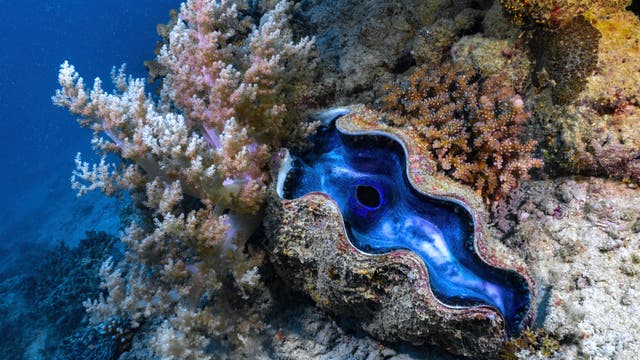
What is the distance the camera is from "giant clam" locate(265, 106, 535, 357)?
1.97m

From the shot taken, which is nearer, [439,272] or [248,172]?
[439,272]

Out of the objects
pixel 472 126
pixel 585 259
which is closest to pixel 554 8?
pixel 472 126

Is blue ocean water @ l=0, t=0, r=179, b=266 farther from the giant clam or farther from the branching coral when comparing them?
the branching coral

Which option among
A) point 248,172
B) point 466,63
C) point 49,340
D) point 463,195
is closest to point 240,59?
point 248,172

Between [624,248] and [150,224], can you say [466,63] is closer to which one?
[624,248]

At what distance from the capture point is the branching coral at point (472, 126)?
→ 2.40m

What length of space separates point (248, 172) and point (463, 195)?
149cm

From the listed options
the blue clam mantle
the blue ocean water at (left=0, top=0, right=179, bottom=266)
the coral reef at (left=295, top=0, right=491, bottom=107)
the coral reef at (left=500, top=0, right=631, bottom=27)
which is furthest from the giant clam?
the blue ocean water at (left=0, top=0, right=179, bottom=266)

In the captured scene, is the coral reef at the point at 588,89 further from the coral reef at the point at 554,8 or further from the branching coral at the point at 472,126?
the branching coral at the point at 472,126

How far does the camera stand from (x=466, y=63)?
2752 mm

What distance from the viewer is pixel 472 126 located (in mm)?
2531

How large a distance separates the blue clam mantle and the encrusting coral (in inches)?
14.9

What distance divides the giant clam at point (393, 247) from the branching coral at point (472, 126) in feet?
0.55

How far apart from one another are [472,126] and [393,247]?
1025mm
